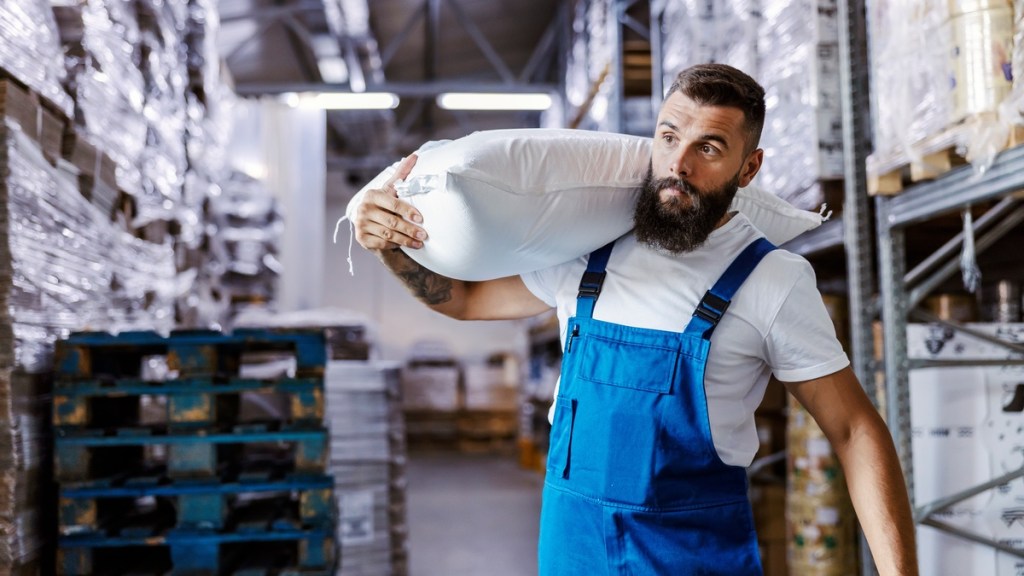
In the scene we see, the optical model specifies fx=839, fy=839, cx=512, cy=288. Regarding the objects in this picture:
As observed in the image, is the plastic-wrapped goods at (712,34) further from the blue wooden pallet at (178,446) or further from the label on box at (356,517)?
the label on box at (356,517)

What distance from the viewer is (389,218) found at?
1.91m

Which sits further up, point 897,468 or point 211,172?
point 211,172

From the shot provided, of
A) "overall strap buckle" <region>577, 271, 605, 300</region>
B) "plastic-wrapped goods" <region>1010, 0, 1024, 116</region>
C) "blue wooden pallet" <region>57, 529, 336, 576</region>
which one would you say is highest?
"plastic-wrapped goods" <region>1010, 0, 1024, 116</region>

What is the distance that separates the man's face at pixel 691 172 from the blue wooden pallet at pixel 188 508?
77.4 inches

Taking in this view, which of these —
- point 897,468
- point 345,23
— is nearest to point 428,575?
point 897,468

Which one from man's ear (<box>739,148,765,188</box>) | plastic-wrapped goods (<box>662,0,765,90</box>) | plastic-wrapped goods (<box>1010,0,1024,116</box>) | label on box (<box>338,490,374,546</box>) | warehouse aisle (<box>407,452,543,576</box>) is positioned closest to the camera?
man's ear (<box>739,148,765,188</box>)

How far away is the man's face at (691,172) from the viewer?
1873 millimetres

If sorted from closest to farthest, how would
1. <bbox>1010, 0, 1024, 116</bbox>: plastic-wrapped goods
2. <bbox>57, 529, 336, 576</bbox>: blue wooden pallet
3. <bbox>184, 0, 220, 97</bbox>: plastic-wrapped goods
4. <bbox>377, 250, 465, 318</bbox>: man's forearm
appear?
<bbox>377, 250, 465, 318</bbox>: man's forearm, <bbox>1010, 0, 1024, 116</bbox>: plastic-wrapped goods, <bbox>57, 529, 336, 576</bbox>: blue wooden pallet, <bbox>184, 0, 220, 97</bbox>: plastic-wrapped goods

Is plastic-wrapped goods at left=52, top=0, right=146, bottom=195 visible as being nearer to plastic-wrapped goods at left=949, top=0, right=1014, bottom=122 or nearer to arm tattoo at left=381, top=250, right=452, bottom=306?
Answer: arm tattoo at left=381, top=250, right=452, bottom=306

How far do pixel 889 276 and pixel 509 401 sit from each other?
1157cm

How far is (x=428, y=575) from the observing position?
19.0ft

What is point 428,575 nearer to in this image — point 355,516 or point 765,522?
point 355,516

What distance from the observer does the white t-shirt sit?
6.07 ft

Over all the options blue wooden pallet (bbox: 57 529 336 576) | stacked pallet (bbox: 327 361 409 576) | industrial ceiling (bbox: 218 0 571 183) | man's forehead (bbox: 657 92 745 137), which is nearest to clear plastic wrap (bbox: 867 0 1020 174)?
man's forehead (bbox: 657 92 745 137)
